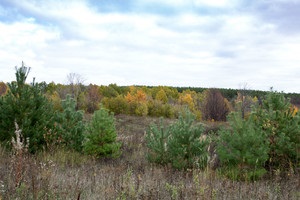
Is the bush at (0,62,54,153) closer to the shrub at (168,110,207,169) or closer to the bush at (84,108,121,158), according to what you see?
the bush at (84,108,121,158)

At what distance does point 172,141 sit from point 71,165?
10.6 ft

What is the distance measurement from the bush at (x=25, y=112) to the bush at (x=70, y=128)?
2.15ft

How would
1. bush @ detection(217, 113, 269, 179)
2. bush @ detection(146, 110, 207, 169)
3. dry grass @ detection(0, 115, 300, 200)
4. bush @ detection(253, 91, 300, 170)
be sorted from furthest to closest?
bush @ detection(146, 110, 207, 169), bush @ detection(253, 91, 300, 170), bush @ detection(217, 113, 269, 179), dry grass @ detection(0, 115, 300, 200)

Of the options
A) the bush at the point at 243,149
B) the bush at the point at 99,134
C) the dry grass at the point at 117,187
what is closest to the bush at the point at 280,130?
the bush at the point at 243,149

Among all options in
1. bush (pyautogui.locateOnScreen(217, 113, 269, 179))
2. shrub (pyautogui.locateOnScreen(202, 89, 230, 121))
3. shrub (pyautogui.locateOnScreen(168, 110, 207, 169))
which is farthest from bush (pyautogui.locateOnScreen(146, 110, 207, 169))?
shrub (pyautogui.locateOnScreen(202, 89, 230, 121))

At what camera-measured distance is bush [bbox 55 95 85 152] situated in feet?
39.2

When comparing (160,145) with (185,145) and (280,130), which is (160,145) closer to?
(185,145)

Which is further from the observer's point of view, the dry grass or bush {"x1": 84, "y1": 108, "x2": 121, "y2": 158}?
bush {"x1": 84, "y1": 108, "x2": 121, "y2": 158}

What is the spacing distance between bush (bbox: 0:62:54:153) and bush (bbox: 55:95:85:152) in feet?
2.15

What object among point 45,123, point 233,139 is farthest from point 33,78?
point 233,139

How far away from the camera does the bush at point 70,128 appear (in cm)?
1195

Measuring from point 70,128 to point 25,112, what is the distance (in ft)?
6.00

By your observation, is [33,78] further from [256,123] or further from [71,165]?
[256,123]

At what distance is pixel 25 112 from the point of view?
35.5 ft
